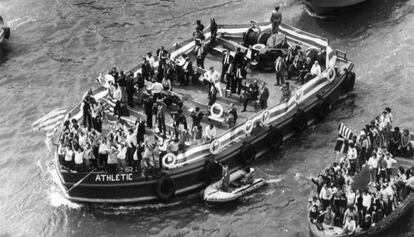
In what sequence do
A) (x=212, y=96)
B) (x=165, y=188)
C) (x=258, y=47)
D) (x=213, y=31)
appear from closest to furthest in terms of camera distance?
(x=165, y=188) → (x=212, y=96) → (x=258, y=47) → (x=213, y=31)

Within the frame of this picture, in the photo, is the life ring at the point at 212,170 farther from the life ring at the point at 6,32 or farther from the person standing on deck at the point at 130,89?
the life ring at the point at 6,32

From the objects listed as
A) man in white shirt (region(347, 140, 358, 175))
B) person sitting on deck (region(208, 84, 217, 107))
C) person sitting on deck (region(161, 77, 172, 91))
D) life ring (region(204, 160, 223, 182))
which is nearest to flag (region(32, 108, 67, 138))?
person sitting on deck (region(161, 77, 172, 91))

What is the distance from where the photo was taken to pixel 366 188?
3900cm

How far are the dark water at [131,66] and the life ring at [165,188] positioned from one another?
784 millimetres

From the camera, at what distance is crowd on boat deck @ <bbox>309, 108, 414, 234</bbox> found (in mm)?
36688

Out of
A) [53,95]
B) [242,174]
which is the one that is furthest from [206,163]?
[53,95]

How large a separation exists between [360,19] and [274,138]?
18.3 metres

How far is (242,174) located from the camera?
41625 millimetres

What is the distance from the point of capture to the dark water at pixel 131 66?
40.2 metres

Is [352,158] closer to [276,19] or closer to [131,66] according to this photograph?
[276,19]

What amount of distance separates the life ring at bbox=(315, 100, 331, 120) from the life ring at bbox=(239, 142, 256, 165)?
5.38 meters

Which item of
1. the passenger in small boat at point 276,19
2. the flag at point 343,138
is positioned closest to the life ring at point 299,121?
the flag at point 343,138

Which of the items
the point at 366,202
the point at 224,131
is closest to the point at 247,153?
the point at 224,131

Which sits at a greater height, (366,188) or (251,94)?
(251,94)
